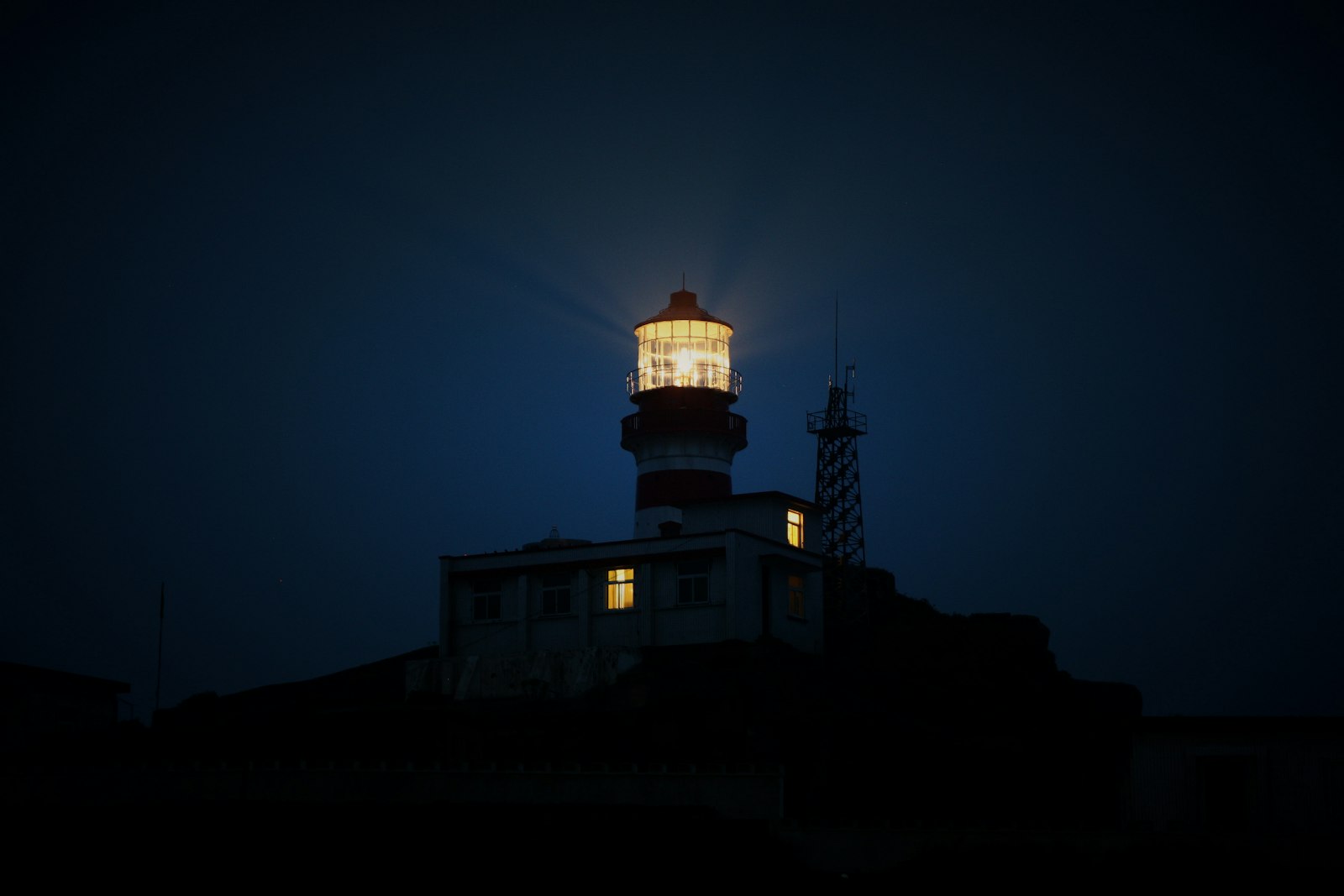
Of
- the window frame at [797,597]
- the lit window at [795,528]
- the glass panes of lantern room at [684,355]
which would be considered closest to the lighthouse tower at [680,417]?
the glass panes of lantern room at [684,355]

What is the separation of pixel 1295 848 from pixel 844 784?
11.4m

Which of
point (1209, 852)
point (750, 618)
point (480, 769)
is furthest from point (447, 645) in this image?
point (1209, 852)

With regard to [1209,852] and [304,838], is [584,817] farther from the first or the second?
[1209,852]

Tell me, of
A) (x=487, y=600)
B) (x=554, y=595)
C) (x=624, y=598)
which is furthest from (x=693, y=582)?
(x=487, y=600)

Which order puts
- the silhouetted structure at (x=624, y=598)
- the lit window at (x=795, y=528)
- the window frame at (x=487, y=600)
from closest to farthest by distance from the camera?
the silhouetted structure at (x=624, y=598) → the window frame at (x=487, y=600) → the lit window at (x=795, y=528)

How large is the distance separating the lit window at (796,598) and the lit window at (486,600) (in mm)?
9521

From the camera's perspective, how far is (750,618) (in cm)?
4322

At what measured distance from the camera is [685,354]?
180 ft

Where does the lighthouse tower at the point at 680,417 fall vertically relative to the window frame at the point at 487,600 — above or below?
above

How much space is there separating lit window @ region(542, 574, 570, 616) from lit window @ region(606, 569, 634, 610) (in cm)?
147

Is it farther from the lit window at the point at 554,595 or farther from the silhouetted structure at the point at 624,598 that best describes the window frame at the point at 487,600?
the lit window at the point at 554,595

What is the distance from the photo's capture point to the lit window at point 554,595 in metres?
45.7

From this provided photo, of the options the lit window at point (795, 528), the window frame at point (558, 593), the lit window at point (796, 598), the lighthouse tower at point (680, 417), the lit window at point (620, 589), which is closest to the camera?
the lit window at point (620, 589)

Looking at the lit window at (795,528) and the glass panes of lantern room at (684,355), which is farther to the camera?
the glass panes of lantern room at (684,355)
